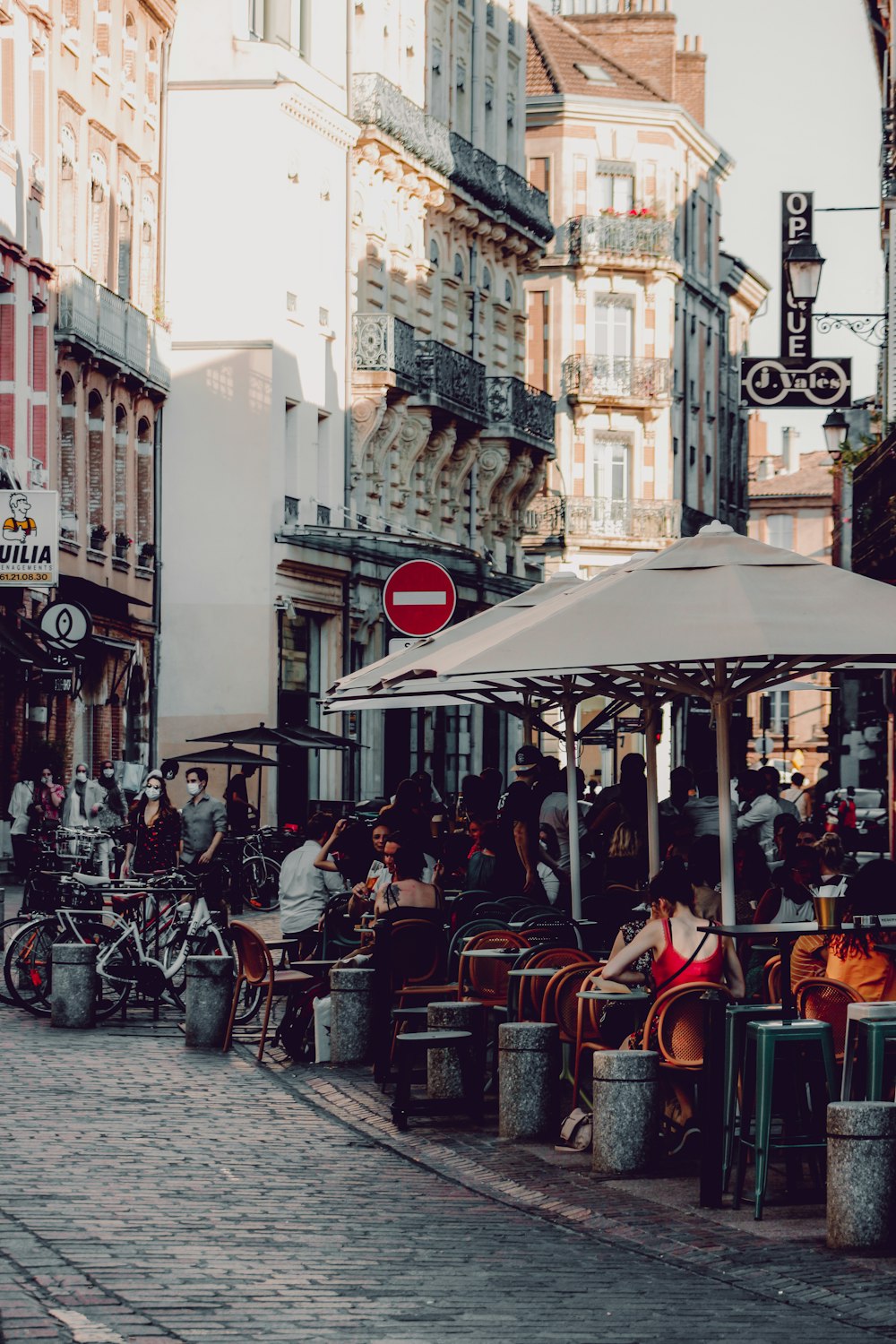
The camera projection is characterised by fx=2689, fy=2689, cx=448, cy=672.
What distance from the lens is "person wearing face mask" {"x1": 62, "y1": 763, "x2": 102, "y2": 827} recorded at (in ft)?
120

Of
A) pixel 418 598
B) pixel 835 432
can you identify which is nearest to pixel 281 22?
pixel 835 432

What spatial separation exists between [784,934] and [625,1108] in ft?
3.73

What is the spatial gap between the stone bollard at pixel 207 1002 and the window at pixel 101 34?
93.3 feet

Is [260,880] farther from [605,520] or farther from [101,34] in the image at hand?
[605,520]

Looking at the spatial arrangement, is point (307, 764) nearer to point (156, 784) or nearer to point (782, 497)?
point (156, 784)

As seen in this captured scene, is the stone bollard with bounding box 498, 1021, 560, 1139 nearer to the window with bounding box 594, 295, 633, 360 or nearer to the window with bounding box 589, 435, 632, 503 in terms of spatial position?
the window with bounding box 589, 435, 632, 503

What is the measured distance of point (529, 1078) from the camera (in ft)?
43.9

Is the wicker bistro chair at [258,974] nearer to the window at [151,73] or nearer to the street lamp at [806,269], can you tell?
the street lamp at [806,269]

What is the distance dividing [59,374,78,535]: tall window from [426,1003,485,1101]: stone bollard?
27.7m

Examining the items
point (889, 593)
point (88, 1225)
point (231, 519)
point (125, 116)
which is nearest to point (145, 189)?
point (125, 116)

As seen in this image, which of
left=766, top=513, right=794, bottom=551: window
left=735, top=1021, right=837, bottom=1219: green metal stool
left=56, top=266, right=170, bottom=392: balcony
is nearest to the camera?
left=735, top=1021, right=837, bottom=1219: green metal stool

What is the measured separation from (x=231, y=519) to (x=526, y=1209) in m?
37.1

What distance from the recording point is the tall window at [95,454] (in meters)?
43.0

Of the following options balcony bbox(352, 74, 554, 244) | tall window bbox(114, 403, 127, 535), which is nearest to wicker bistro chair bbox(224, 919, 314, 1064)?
tall window bbox(114, 403, 127, 535)
